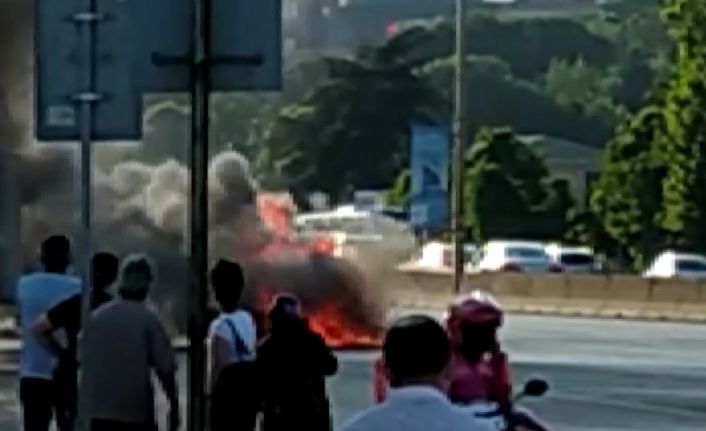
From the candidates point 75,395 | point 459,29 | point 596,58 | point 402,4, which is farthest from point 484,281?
point 402,4

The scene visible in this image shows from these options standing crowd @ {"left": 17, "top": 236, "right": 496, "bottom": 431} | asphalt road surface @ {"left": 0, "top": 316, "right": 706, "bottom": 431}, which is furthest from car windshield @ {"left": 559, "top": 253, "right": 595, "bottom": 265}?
standing crowd @ {"left": 17, "top": 236, "right": 496, "bottom": 431}

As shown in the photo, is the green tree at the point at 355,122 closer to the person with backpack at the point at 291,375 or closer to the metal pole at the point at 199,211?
the person with backpack at the point at 291,375

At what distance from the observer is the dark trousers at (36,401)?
46.3ft

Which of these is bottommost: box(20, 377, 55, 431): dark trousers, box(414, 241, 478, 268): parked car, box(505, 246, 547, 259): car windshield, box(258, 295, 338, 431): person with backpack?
box(505, 246, 547, 259): car windshield

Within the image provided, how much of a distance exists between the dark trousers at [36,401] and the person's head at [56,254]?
25.5 inches

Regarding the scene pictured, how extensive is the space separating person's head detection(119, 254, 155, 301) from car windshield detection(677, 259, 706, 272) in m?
56.4

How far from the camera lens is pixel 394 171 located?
335 ft

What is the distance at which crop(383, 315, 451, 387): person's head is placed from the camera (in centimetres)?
658

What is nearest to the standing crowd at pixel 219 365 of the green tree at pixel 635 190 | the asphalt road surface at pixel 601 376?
the asphalt road surface at pixel 601 376

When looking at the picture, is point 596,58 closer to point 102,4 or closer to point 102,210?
point 102,210

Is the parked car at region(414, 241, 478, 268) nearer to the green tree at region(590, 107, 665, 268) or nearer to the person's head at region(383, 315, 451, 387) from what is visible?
the green tree at region(590, 107, 665, 268)

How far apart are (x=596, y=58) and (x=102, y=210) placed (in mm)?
124788

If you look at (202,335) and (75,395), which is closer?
(202,335)

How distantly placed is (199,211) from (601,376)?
21272mm
